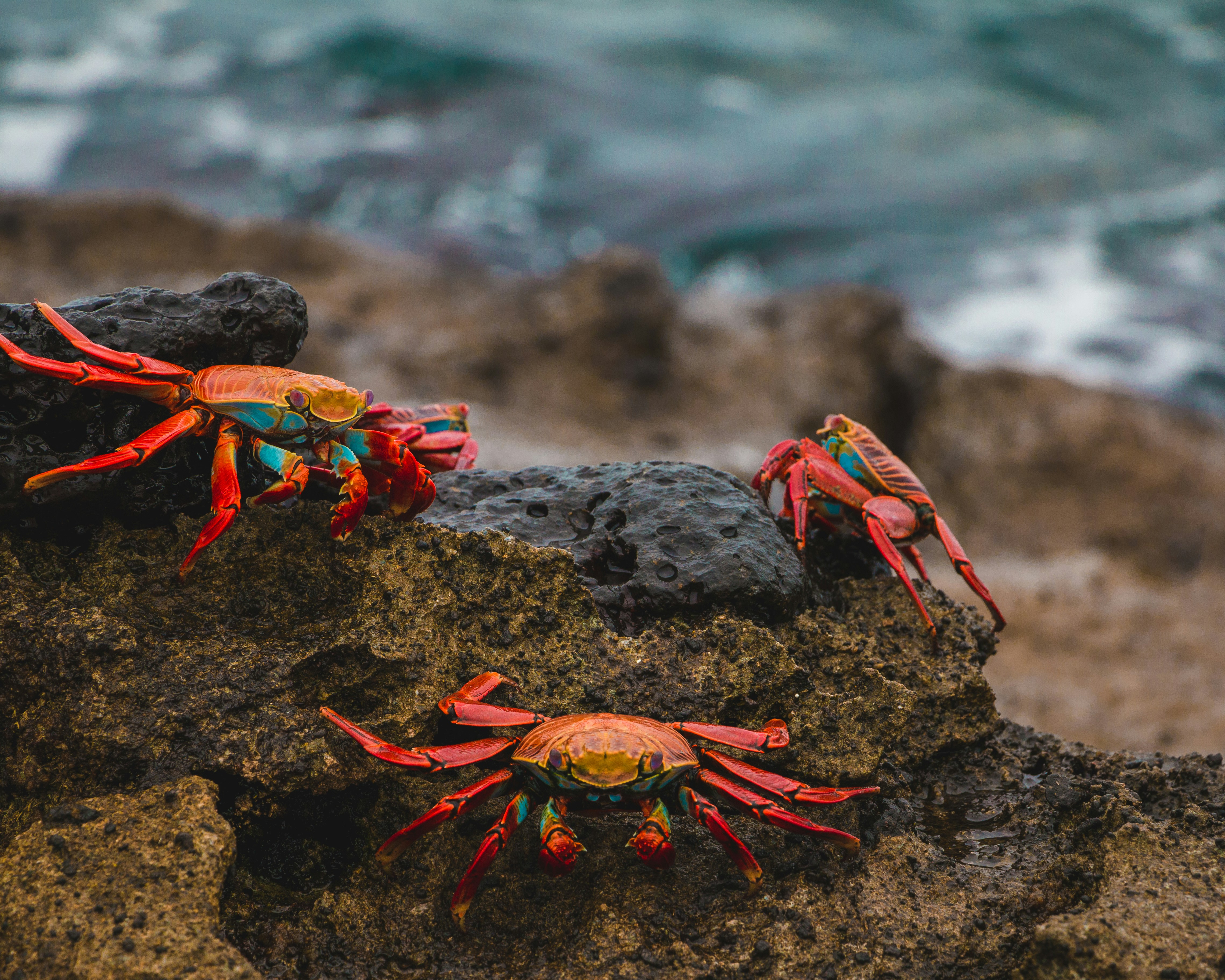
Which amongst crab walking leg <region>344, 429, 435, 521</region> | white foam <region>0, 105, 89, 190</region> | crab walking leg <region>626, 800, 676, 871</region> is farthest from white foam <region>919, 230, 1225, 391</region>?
white foam <region>0, 105, 89, 190</region>

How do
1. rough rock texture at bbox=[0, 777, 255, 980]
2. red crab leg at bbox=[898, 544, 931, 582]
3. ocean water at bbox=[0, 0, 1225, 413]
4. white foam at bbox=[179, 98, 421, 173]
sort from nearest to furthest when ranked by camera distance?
rough rock texture at bbox=[0, 777, 255, 980], red crab leg at bbox=[898, 544, 931, 582], ocean water at bbox=[0, 0, 1225, 413], white foam at bbox=[179, 98, 421, 173]

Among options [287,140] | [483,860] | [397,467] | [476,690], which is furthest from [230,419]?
[287,140]

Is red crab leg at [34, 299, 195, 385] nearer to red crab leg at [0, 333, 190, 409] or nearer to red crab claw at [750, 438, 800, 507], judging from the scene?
red crab leg at [0, 333, 190, 409]

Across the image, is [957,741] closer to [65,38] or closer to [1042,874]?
[1042,874]

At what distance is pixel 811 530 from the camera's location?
4.03 meters

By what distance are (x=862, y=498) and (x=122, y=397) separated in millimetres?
2619

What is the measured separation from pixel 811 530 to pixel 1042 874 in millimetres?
1488

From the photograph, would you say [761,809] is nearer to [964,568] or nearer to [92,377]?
[964,568]

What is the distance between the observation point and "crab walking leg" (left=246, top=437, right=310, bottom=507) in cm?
307

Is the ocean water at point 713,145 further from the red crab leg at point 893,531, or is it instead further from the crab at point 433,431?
the crab at point 433,431


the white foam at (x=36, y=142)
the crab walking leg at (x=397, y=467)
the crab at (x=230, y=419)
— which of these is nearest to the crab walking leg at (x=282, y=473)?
the crab at (x=230, y=419)

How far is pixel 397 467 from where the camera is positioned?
131 inches

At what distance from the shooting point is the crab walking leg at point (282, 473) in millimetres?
3066

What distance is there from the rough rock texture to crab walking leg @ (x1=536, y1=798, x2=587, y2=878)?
2.58ft
